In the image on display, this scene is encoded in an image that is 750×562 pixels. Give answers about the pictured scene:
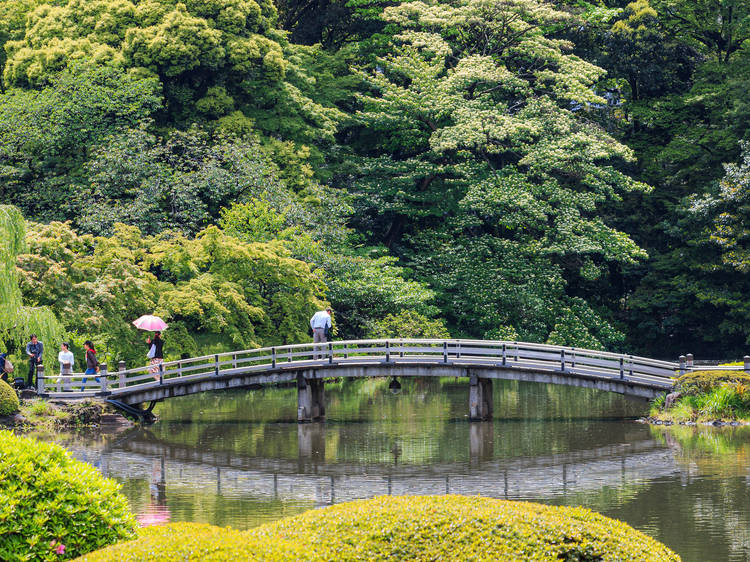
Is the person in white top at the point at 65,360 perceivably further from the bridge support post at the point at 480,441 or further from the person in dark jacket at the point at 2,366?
the bridge support post at the point at 480,441

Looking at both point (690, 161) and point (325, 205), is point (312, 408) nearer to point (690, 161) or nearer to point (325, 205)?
point (325, 205)

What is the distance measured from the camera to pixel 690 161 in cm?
4600

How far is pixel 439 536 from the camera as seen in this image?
854 cm

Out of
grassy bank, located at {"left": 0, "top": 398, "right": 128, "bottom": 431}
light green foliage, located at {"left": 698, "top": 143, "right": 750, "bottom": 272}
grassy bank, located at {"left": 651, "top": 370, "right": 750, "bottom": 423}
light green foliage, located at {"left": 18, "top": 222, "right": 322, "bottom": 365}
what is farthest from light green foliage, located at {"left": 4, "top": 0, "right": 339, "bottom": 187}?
grassy bank, located at {"left": 651, "top": 370, "right": 750, "bottom": 423}

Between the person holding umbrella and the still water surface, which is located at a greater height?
the person holding umbrella

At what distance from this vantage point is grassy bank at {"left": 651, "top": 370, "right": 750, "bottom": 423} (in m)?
27.0

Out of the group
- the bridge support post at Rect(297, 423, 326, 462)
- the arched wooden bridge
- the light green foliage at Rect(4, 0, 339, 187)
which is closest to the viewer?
the bridge support post at Rect(297, 423, 326, 462)

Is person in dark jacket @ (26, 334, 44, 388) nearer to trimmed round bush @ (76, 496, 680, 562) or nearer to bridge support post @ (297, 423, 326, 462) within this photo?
bridge support post @ (297, 423, 326, 462)

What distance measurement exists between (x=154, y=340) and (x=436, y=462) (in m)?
11.8

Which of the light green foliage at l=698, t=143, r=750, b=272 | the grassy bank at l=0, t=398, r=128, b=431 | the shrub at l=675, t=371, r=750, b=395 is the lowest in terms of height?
the grassy bank at l=0, t=398, r=128, b=431

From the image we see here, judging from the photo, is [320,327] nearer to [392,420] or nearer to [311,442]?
[392,420]

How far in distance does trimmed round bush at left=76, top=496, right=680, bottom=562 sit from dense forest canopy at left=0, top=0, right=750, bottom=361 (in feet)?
80.5

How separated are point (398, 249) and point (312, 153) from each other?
5823mm

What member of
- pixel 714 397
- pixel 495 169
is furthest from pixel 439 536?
pixel 495 169
